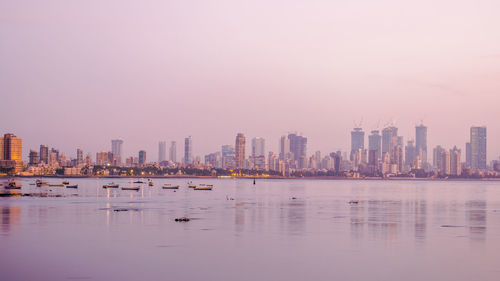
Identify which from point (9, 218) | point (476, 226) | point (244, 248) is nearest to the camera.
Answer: point (244, 248)

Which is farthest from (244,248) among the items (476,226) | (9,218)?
(9,218)

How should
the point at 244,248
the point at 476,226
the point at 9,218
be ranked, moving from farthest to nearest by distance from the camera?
the point at 9,218 < the point at 476,226 < the point at 244,248

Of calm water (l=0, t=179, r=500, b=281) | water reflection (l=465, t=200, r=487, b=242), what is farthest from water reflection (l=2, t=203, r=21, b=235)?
water reflection (l=465, t=200, r=487, b=242)

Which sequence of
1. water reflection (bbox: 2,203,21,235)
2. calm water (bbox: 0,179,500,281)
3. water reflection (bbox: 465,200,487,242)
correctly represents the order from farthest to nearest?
water reflection (bbox: 2,203,21,235)
water reflection (bbox: 465,200,487,242)
calm water (bbox: 0,179,500,281)

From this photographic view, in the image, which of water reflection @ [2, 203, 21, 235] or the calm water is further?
water reflection @ [2, 203, 21, 235]

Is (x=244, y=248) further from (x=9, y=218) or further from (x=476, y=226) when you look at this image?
(x=9, y=218)

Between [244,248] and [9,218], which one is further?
[9,218]

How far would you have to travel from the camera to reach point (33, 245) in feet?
165

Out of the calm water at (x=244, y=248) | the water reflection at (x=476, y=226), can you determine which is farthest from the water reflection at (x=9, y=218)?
the water reflection at (x=476, y=226)

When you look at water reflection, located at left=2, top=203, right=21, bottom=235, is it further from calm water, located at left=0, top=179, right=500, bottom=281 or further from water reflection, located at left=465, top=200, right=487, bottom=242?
water reflection, located at left=465, top=200, right=487, bottom=242

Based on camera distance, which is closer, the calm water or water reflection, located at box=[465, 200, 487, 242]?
the calm water

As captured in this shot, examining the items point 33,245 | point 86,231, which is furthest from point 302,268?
point 86,231

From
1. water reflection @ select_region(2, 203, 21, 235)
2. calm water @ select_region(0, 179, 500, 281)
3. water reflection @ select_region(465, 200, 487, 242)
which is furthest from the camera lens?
water reflection @ select_region(2, 203, 21, 235)

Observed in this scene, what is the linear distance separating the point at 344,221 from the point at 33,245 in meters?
38.9
